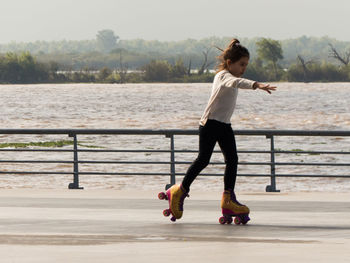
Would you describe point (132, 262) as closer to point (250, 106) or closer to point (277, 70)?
point (250, 106)

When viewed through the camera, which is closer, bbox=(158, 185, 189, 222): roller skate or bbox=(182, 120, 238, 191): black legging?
bbox=(182, 120, 238, 191): black legging

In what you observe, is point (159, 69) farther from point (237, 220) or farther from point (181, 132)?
point (237, 220)

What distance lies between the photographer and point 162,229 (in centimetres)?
873

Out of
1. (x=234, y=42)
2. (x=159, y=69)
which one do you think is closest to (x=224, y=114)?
(x=234, y=42)

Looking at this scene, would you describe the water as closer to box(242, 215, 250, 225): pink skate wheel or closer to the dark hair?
box(242, 215, 250, 225): pink skate wheel

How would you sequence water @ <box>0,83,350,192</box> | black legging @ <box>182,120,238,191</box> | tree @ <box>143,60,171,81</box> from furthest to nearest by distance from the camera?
1. tree @ <box>143,60,171,81</box>
2. water @ <box>0,83,350,192</box>
3. black legging @ <box>182,120,238,191</box>

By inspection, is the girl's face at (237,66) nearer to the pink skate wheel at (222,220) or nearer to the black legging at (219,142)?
the black legging at (219,142)

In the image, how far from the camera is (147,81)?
193125 mm

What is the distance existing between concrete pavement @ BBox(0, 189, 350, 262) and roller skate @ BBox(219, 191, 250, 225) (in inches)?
4.4

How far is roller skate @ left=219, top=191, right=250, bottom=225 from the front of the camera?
29.4 feet

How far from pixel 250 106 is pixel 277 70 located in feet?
244

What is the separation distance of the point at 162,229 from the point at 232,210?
2.36 feet

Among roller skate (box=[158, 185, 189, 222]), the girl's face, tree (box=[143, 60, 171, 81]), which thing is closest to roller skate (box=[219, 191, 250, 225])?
roller skate (box=[158, 185, 189, 222])

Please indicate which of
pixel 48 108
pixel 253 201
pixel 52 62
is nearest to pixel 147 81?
pixel 52 62
